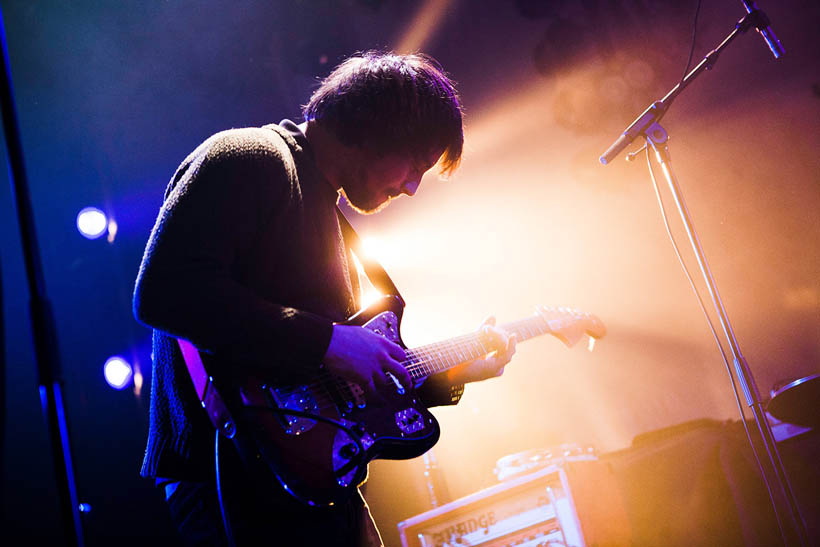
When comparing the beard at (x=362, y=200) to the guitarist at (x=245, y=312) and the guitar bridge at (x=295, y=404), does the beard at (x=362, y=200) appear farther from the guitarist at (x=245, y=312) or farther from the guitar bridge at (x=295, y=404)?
the guitar bridge at (x=295, y=404)

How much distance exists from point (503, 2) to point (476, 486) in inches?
150

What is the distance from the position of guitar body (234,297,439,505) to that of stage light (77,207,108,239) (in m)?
2.06

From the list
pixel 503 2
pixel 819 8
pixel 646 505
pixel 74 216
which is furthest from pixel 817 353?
pixel 74 216

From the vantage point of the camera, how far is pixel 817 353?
336 cm

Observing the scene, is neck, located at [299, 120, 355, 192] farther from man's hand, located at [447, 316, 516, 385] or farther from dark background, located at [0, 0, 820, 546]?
dark background, located at [0, 0, 820, 546]

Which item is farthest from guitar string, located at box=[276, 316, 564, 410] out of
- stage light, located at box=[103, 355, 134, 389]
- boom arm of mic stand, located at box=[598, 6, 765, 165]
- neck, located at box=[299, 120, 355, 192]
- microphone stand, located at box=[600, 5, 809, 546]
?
stage light, located at box=[103, 355, 134, 389]

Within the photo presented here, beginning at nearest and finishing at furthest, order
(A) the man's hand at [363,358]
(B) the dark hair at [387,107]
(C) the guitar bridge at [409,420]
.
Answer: (A) the man's hand at [363,358], (C) the guitar bridge at [409,420], (B) the dark hair at [387,107]

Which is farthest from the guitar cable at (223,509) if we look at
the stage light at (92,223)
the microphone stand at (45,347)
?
the stage light at (92,223)

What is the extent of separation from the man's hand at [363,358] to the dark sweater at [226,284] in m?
0.06

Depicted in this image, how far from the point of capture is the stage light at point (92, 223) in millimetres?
3020

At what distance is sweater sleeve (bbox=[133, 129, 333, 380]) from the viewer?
1.24 metres

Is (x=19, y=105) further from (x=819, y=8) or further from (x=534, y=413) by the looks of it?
(x=819, y=8)

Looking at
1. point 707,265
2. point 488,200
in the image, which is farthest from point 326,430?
point 488,200

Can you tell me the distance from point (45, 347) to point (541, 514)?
7.77ft
